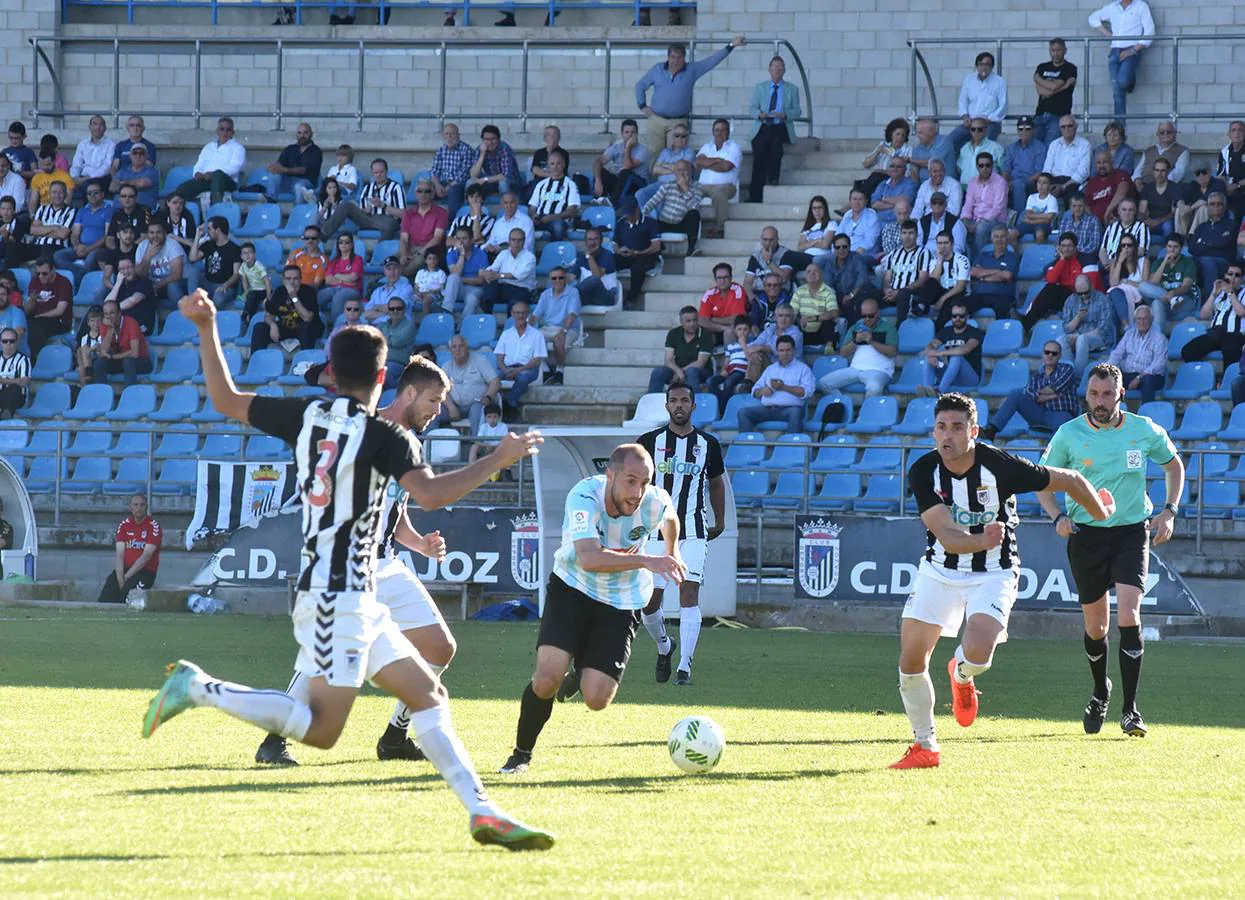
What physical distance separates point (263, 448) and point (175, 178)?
6.84 meters

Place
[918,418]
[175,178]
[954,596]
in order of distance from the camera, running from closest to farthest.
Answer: [954,596], [918,418], [175,178]

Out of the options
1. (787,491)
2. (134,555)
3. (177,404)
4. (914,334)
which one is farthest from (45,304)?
(914,334)

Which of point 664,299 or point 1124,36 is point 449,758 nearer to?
point 664,299

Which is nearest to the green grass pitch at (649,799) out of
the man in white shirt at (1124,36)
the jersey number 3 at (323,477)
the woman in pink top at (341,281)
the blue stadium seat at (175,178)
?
the jersey number 3 at (323,477)

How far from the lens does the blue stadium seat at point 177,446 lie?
73.3 ft

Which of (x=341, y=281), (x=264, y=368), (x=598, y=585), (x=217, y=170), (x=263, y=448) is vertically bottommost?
(x=263, y=448)

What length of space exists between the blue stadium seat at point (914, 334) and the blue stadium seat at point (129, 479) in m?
9.23

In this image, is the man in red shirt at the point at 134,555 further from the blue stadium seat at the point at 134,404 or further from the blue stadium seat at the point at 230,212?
the blue stadium seat at the point at 230,212

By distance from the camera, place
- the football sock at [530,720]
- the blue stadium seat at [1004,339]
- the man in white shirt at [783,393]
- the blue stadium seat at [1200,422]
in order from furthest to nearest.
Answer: the blue stadium seat at [1004,339]
the man in white shirt at [783,393]
the blue stadium seat at [1200,422]
the football sock at [530,720]

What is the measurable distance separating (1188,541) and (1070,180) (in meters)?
5.64

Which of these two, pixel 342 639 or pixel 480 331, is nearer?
pixel 342 639

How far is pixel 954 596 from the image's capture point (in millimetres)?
9562

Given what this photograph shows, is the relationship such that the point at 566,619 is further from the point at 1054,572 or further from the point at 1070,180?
the point at 1070,180

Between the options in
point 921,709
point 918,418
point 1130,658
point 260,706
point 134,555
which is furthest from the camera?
point 918,418
